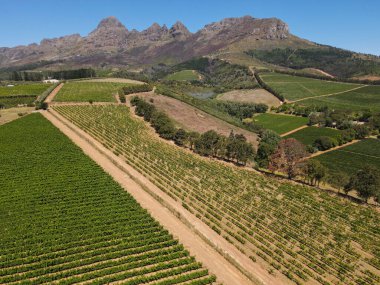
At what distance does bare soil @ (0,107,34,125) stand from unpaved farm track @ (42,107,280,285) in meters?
55.5

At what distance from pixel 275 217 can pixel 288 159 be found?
91.8 ft

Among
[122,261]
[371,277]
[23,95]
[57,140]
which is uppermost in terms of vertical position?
[23,95]

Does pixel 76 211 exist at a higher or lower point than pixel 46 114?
lower

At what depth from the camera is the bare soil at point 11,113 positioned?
4294 inches

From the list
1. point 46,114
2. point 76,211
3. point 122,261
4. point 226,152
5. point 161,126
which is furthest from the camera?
point 46,114

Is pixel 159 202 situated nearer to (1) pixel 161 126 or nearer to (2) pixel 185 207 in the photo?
(2) pixel 185 207

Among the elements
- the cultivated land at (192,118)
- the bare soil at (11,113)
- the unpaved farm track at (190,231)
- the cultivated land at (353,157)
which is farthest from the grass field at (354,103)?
the bare soil at (11,113)

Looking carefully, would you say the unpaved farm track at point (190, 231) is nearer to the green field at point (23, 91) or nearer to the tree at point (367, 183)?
the tree at point (367, 183)

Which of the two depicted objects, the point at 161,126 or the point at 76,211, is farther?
the point at 161,126

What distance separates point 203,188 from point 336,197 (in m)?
28.6

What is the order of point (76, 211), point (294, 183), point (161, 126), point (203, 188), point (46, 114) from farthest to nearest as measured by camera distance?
point (46, 114) → point (161, 126) → point (294, 183) → point (203, 188) → point (76, 211)

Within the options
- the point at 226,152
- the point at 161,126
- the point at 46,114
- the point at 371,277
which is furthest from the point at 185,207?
the point at 46,114

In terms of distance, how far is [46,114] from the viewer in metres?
118

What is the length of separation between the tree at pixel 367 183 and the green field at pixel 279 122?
260 ft
